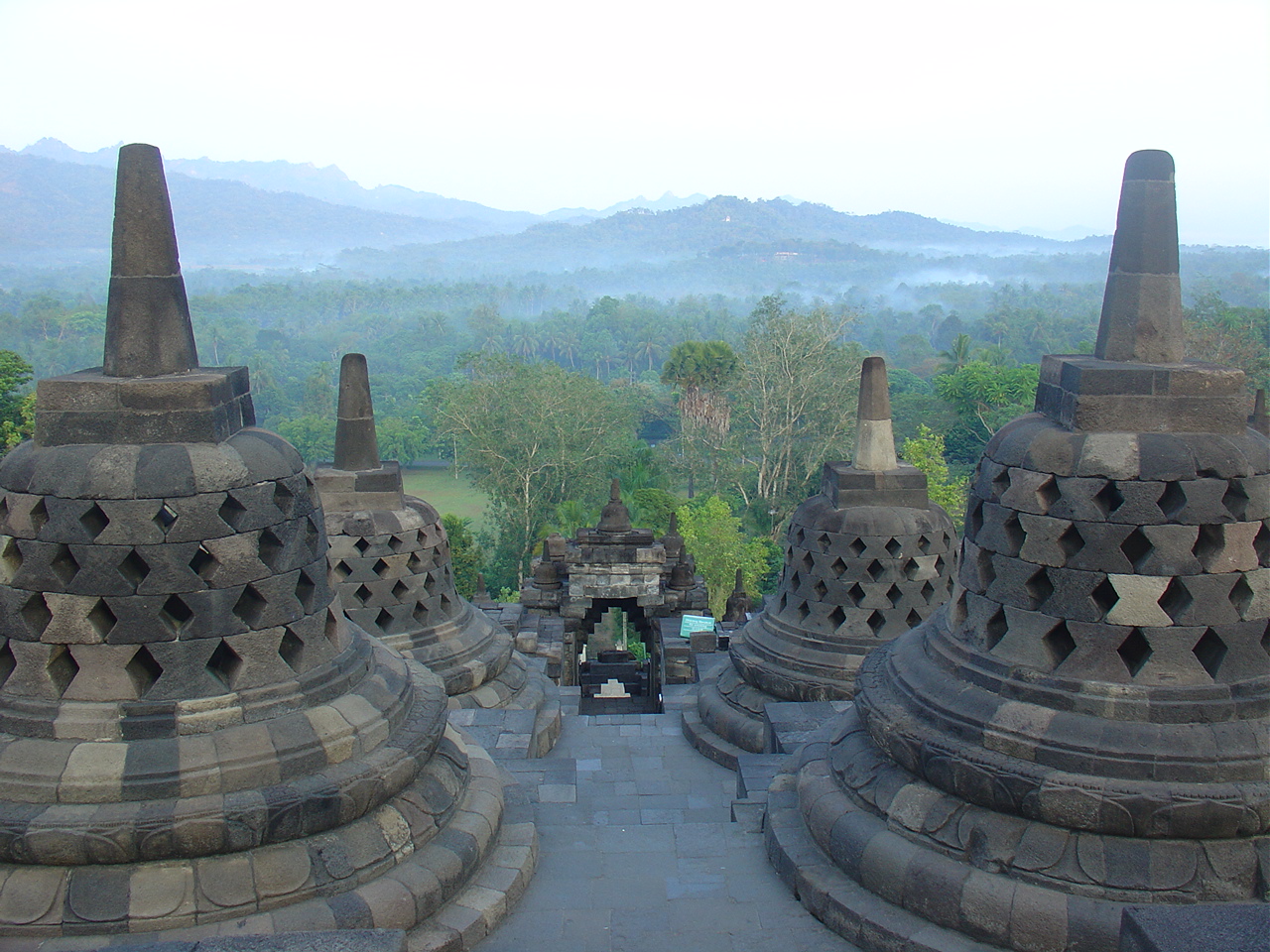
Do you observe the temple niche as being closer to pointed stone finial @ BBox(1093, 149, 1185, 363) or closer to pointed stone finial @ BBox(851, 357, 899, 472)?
pointed stone finial @ BBox(851, 357, 899, 472)

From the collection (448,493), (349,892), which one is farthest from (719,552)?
(448,493)

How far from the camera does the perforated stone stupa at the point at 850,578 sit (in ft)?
30.3

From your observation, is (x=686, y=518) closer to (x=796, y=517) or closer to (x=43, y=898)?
(x=796, y=517)

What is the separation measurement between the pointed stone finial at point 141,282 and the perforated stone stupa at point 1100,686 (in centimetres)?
462

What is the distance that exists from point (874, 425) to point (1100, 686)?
4.96m

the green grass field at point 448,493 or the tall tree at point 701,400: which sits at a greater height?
the tall tree at point 701,400

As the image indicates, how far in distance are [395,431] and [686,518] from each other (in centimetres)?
2747

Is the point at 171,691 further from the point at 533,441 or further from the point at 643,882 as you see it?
the point at 533,441

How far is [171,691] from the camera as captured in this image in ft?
16.0

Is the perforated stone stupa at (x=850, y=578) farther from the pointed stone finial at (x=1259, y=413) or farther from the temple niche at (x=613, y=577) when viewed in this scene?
the temple niche at (x=613, y=577)

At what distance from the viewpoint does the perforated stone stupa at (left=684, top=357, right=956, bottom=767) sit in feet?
30.3

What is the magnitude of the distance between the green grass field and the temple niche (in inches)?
1171

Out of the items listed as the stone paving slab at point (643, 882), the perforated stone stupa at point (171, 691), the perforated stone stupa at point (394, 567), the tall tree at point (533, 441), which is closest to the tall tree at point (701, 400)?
the tall tree at point (533, 441)

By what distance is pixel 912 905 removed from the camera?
4992 mm
